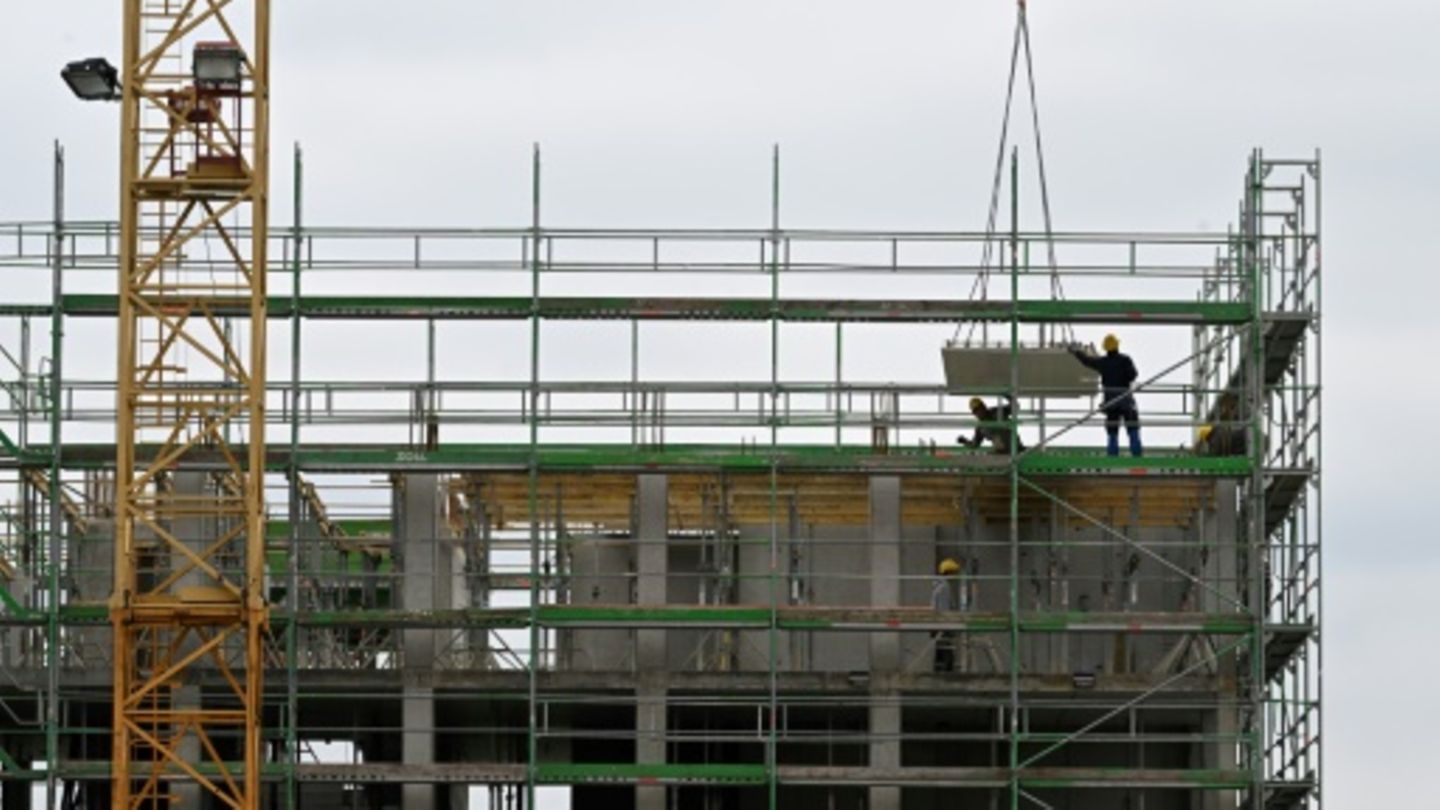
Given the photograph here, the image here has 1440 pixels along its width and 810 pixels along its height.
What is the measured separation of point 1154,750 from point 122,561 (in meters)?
16.7

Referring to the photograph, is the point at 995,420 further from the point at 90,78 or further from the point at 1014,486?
the point at 90,78

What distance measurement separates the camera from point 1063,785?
57.5m

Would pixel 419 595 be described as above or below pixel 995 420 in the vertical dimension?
below

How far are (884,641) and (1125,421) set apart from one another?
4987mm

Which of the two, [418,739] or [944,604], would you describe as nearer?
[418,739]

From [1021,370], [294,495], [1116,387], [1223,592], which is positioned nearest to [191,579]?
[294,495]

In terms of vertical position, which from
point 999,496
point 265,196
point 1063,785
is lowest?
point 1063,785

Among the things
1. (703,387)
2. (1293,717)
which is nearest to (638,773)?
(703,387)

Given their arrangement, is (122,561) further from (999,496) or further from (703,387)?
(999,496)

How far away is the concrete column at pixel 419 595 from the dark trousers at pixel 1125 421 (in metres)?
10.4

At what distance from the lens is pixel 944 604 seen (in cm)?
5925

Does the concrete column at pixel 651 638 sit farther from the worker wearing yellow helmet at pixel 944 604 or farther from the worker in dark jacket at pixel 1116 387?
the worker in dark jacket at pixel 1116 387

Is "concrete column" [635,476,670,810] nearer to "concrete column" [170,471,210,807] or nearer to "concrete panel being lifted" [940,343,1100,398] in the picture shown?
"concrete panel being lifted" [940,343,1100,398]

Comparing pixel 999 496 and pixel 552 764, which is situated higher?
pixel 999 496
